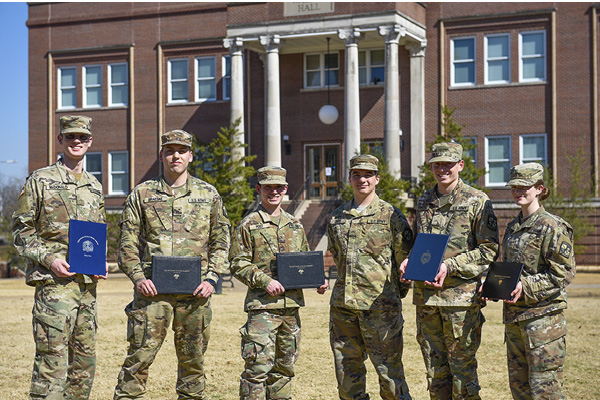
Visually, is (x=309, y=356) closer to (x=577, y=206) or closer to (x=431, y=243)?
(x=431, y=243)

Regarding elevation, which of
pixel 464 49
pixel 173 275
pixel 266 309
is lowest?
pixel 266 309

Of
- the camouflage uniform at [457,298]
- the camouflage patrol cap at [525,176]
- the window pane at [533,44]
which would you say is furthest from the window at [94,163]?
the camouflage patrol cap at [525,176]

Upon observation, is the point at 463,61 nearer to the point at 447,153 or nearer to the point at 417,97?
the point at 417,97

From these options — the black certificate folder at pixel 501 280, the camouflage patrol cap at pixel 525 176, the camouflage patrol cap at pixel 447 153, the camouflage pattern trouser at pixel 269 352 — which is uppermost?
the camouflage patrol cap at pixel 447 153

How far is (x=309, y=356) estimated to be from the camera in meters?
11.8

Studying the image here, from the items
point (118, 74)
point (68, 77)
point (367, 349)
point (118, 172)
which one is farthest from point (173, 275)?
point (68, 77)

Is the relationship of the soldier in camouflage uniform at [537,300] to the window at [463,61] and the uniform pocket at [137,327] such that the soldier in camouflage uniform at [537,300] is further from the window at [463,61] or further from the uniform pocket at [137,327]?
the window at [463,61]

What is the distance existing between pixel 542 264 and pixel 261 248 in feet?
8.58

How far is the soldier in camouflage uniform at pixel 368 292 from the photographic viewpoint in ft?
24.4

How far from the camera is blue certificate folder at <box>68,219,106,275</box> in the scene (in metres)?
7.11

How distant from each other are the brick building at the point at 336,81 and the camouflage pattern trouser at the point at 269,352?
21366mm

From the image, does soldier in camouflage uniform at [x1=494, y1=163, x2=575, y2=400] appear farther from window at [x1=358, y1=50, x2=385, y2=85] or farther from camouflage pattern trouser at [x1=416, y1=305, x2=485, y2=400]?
window at [x1=358, y1=50, x2=385, y2=85]

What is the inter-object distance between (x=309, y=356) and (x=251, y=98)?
23.3 meters

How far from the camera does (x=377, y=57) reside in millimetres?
32469
